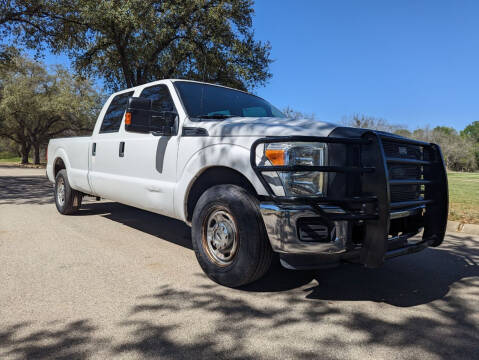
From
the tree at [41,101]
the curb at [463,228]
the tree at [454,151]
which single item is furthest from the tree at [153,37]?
the tree at [454,151]

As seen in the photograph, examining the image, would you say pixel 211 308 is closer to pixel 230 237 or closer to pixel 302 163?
pixel 230 237

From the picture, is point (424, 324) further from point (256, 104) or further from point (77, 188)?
point (77, 188)

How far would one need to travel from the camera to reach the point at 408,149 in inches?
128

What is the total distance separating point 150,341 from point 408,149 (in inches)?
107

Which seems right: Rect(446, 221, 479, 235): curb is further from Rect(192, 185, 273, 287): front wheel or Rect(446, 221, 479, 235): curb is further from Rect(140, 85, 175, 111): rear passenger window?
Rect(140, 85, 175, 111): rear passenger window

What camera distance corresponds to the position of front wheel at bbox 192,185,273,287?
2.89m

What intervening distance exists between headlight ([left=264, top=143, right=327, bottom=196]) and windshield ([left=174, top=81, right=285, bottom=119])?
1.20 m

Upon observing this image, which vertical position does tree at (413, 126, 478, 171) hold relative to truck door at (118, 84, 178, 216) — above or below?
above

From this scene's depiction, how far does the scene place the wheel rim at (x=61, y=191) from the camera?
6486 mm

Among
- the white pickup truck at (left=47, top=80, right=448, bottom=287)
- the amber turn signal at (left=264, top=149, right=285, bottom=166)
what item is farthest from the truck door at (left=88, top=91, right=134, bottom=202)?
the amber turn signal at (left=264, top=149, right=285, bottom=166)

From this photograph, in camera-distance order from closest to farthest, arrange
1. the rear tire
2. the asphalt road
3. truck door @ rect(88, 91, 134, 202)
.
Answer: the asphalt road → truck door @ rect(88, 91, 134, 202) → the rear tire

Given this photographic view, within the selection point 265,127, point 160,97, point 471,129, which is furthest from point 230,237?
point 471,129

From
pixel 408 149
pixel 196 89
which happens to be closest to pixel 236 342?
pixel 408 149

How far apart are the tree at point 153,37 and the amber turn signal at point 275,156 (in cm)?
1097
